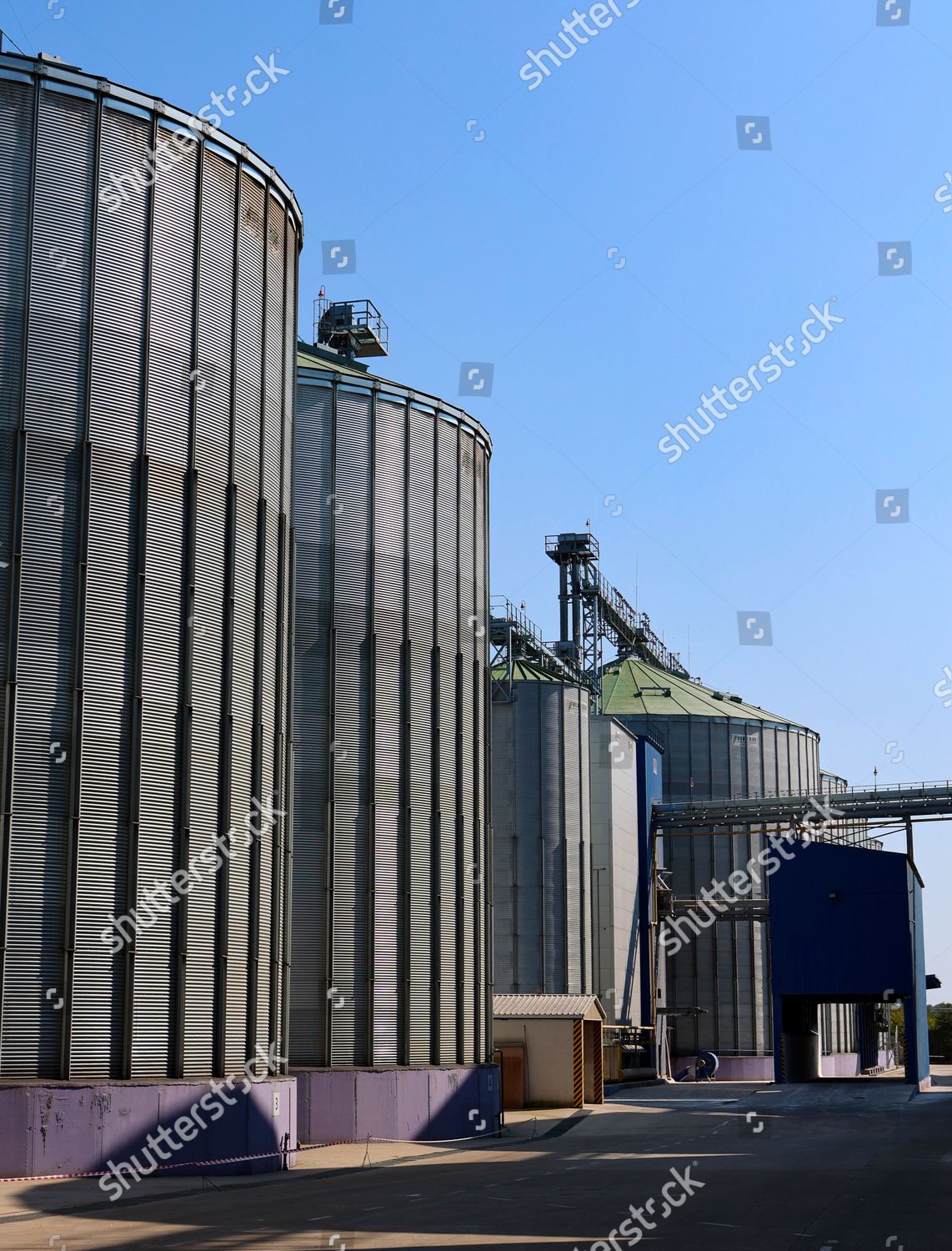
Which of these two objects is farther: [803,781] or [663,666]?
[663,666]

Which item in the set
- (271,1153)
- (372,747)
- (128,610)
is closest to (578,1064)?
(372,747)

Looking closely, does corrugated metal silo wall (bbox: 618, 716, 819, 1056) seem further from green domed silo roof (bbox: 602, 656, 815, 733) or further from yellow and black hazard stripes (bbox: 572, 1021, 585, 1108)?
yellow and black hazard stripes (bbox: 572, 1021, 585, 1108)

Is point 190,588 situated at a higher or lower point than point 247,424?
lower

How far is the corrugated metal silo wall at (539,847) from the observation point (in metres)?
69.3

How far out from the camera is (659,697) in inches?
3927

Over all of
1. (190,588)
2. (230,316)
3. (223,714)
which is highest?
(230,316)

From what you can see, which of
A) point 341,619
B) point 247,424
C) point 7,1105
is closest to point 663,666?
point 341,619

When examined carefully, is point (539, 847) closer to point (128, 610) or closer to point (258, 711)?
point (258, 711)

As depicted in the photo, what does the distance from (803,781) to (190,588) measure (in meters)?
73.8

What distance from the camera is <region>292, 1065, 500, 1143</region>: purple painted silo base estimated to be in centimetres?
4075

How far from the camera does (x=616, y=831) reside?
79000 millimetres

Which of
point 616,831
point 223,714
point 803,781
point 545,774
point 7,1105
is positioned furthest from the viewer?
point 803,781

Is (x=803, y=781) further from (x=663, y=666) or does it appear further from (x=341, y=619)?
(x=341, y=619)

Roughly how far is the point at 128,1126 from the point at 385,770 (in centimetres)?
1626
